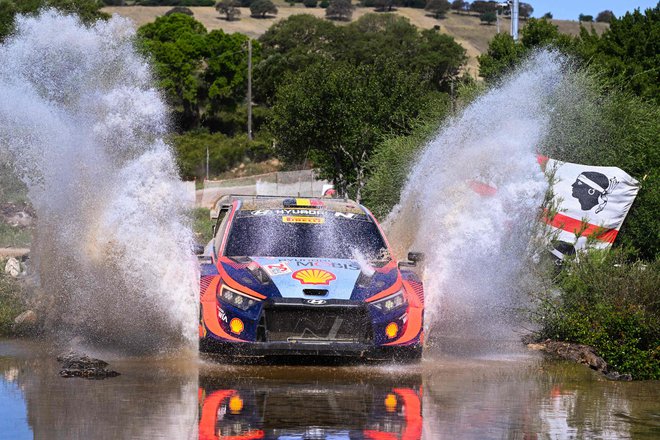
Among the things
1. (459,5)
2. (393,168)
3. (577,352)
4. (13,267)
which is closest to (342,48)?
(393,168)

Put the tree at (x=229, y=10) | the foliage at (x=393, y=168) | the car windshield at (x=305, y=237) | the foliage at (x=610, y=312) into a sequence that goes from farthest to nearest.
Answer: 1. the tree at (x=229, y=10)
2. the foliage at (x=393, y=168)
3. the car windshield at (x=305, y=237)
4. the foliage at (x=610, y=312)

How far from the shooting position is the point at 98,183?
14008mm

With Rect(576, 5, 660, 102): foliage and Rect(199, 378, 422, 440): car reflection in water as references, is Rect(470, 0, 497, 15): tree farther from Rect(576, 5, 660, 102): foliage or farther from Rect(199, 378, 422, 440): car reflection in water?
Rect(199, 378, 422, 440): car reflection in water

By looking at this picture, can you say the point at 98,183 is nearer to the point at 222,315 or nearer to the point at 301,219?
the point at 301,219

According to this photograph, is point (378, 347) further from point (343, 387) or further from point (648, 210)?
point (648, 210)

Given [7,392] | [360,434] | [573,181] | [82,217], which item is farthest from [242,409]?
[573,181]

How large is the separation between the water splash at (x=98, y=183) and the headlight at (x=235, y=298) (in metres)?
1.13

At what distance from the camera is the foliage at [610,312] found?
11.5m

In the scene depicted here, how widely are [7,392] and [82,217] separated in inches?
182

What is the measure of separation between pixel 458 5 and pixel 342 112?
13912 centimetres

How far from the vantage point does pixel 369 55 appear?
282 ft

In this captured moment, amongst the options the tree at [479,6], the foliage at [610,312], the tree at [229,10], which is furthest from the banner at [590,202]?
the tree at [479,6]

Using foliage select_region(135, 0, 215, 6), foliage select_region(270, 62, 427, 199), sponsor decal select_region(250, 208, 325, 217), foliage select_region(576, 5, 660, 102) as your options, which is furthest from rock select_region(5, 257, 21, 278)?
foliage select_region(135, 0, 215, 6)

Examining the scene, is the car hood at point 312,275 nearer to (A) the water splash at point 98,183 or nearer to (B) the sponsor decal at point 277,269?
(B) the sponsor decal at point 277,269
